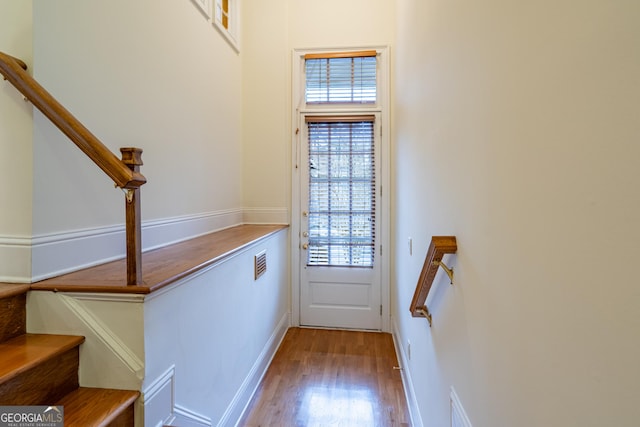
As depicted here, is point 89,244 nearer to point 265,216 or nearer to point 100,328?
point 100,328

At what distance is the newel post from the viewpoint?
1.12 m

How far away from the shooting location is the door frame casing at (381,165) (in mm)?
3457

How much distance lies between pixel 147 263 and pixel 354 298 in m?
2.46

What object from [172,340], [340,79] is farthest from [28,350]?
[340,79]

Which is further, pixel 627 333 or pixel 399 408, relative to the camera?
pixel 399 408

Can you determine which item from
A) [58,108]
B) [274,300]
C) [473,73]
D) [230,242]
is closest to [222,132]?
[230,242]

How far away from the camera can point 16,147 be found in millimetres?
1246

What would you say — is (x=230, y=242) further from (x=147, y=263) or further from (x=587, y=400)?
(x=587, y=400)

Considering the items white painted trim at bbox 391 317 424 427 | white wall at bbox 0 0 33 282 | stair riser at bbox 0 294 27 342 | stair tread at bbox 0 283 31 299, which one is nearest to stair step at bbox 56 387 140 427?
stair riser at bbox 0 294 27 342

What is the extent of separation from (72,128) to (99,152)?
13 centimetres

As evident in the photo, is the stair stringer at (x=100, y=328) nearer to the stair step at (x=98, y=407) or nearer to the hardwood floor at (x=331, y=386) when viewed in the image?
the stair step at (x=98, y=407)

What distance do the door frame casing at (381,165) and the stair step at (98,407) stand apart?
8.30ft

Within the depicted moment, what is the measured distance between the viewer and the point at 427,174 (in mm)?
1761

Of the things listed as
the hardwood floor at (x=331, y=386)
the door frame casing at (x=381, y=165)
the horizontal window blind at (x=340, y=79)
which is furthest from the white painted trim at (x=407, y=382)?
the horizontal window blind at (x=340, y=79)
